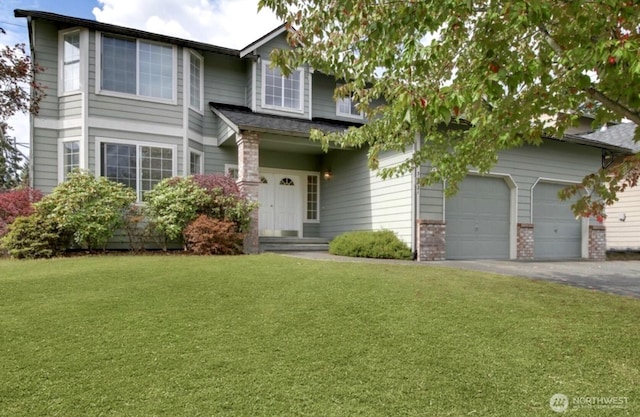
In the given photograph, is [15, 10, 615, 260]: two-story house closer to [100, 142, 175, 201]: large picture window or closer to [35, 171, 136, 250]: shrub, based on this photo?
[100, 142, 175, 201]: large picture window

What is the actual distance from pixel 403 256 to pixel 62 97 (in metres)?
10.2

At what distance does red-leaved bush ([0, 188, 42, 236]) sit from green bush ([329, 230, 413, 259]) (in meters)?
7.83

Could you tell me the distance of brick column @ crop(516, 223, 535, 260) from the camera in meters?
11.7

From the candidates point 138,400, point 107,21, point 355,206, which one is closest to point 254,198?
point 355,206

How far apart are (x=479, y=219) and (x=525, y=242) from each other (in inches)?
72.3

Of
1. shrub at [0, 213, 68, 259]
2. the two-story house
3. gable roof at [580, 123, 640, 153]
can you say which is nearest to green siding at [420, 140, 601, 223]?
the two-story house

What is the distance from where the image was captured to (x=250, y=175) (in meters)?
A: 10.6

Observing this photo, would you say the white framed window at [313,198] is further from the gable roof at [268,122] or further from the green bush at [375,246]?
the green bush at [375,246]

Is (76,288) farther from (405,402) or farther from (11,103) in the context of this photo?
(11,103)

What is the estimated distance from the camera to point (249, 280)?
5844 millimetres

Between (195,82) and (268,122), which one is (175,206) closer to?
(268,122)

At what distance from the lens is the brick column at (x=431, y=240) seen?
394 inches

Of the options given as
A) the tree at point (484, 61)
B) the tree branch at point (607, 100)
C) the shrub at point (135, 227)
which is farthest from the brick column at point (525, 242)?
the shrub at point (135, 227)

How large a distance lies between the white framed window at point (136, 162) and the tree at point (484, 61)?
24.3ft
